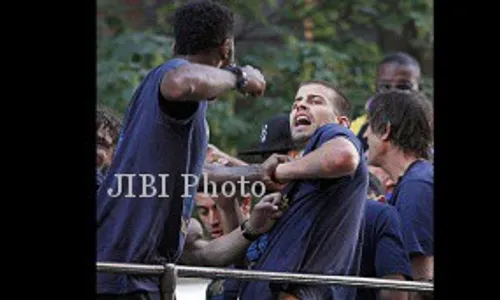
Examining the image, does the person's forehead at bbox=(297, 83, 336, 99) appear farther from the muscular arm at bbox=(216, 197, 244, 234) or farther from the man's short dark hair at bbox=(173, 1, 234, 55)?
the muscular arm at bbox=(216, 197, 244, 234)

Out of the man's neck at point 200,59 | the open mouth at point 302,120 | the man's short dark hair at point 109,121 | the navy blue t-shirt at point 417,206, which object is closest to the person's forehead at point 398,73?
the navy blue t-shirt at point 417,206

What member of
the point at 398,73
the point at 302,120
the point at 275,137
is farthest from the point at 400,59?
the point at 275,137

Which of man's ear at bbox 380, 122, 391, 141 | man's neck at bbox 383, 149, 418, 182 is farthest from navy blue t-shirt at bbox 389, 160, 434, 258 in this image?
man's ear at bbox 380, 122, 391, 141

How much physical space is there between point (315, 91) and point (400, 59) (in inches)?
44.9

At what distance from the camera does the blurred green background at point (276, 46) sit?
6.11 metres

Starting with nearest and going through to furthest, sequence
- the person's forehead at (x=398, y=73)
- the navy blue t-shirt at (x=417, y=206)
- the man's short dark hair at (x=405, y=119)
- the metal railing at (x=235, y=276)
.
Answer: the metal railing at (x=235, y=276) → the navy blue t-shirt at (x=417, y=206) → the man's short dark hair at (x=405, y=119) → the person's forehead at (x=398, y=73)

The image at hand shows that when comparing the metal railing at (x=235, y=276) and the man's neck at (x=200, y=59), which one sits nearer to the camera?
the metal railing at (x=235, y=276)

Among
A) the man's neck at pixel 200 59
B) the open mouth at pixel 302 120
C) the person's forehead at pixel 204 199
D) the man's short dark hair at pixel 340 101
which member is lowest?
the person's forehead at pixel 204 199

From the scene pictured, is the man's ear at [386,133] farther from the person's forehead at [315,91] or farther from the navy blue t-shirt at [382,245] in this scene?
the person's forehead at [315,91]

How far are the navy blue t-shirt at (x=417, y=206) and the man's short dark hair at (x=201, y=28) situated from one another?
3.34 feet

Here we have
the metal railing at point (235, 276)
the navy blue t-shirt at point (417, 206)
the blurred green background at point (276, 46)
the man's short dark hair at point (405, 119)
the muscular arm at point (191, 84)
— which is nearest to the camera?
the metal railing at point (235, 276)

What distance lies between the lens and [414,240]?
20.8 ft
